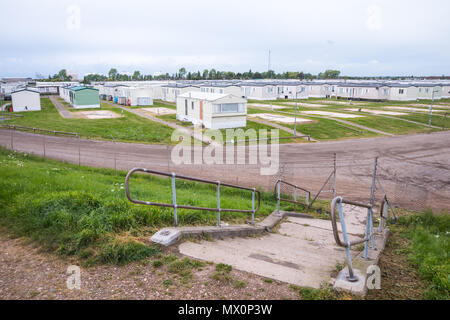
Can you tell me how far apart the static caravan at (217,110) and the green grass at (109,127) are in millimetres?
3903

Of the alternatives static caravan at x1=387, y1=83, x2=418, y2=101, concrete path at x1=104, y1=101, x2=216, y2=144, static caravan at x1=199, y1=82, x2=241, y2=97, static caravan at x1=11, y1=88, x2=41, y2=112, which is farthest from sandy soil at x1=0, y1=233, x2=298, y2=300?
static caravan at x1=387, y1=83, x2=418, y2=101

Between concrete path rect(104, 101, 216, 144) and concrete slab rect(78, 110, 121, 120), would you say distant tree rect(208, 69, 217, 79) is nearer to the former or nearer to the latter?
concrete slab rect(78, 110, 121, 120)

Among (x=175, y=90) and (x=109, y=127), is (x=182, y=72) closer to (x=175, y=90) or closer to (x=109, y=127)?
(x=175, y=90)

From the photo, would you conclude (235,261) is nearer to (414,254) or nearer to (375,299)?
(375,299)

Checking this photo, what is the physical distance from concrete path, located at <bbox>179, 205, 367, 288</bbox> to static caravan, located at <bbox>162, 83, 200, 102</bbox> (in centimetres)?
5376

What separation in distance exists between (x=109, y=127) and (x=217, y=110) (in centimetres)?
1172

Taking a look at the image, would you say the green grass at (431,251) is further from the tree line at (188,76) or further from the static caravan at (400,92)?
the tree line at (188,76)

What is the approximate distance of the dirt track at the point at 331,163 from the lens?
728 inches

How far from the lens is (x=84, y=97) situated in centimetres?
5322

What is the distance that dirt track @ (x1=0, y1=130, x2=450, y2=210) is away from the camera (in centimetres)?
1850

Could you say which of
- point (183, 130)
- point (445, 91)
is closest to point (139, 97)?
point (183, 130)
